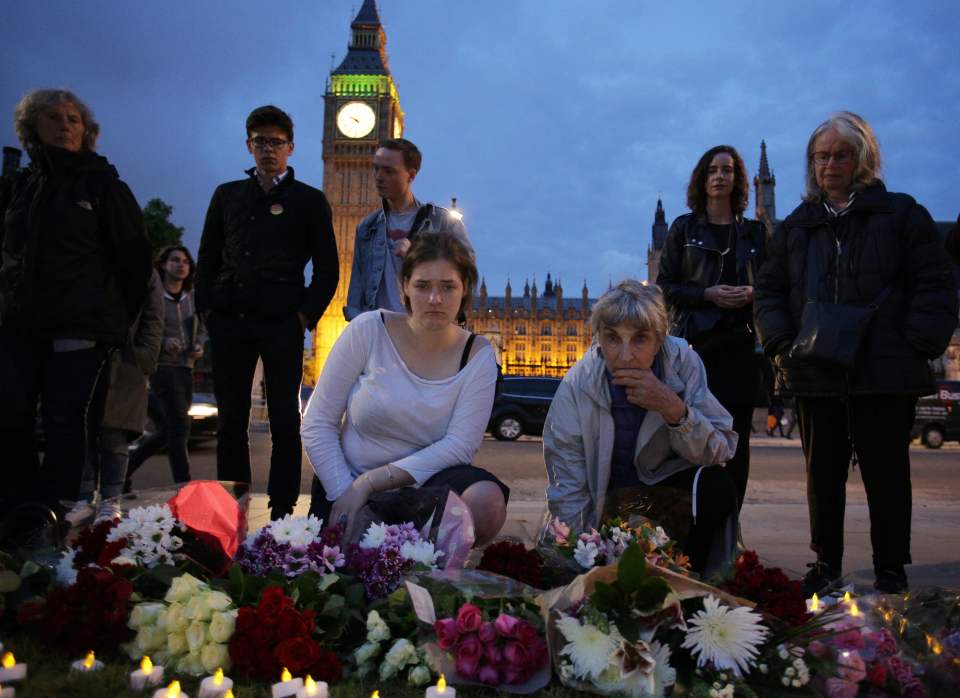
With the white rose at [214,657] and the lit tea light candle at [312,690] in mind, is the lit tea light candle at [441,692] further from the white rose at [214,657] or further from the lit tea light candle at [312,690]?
the white rose at [214,657]

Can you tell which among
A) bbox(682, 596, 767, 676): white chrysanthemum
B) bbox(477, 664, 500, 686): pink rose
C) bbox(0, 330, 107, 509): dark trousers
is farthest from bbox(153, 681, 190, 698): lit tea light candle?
bbox(0, 330, 107, 509): dark trousers

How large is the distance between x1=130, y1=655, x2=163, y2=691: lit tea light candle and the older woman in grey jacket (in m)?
1.26

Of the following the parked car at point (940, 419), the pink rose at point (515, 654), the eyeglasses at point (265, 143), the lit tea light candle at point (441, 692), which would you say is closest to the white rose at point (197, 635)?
the lit tea light candle at point (441, 692)

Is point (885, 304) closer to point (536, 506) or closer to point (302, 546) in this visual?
point (302, 546)

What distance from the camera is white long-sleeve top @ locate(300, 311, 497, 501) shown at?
2330 mm

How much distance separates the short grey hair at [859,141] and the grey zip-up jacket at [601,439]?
1.04m

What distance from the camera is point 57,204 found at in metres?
2.93

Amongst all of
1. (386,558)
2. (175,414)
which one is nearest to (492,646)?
(386,558)

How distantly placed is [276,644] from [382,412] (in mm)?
950

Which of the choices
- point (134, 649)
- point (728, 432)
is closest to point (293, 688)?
point (134, 649)

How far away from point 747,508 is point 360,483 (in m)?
3.57

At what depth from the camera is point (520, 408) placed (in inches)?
539

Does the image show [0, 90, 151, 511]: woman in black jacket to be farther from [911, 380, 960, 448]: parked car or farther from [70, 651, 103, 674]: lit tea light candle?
[911, 380, 960, 448]: parked car

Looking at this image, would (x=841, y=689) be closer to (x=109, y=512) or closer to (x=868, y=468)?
(x=868, y=468)
